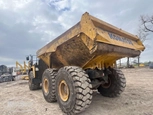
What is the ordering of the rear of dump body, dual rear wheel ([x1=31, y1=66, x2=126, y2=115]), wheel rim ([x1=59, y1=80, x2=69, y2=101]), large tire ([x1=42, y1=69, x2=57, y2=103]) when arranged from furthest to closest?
large tire ([x1=42, y1=69, x2=57, y2=103]) → wheel rim ([x1=59, y1=80, x2=69, y2=101]) → dual rear wheel ([x1=31, y1=66, x2=126, y2=115]) → the rear of dump body

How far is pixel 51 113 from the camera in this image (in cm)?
373

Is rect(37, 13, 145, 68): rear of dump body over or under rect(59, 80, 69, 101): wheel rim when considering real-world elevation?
over

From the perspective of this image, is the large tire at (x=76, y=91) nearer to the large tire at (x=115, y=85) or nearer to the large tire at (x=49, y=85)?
the large tire at (x=49, y=85)

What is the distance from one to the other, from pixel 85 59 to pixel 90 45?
2.50 feet

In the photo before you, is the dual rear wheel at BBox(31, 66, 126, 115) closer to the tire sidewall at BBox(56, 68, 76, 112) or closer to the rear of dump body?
the tire sidewall at BBox(56, 68, 76, 112)

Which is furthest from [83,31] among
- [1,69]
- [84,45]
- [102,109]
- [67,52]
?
[1,69]

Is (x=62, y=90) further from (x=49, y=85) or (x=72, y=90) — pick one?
(x=49, y=85)

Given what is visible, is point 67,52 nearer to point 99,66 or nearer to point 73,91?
point 99,66

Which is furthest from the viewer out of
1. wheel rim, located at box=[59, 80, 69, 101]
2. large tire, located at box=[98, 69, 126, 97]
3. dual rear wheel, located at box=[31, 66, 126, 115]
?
large tire, located at box=[98, 69, 126, 97]

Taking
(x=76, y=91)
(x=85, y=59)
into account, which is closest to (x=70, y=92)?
(x=76, y=91)

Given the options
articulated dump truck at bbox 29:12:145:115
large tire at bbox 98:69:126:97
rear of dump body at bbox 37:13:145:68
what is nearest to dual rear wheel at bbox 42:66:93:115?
articulated dump truck at bbox 29:12:145:115

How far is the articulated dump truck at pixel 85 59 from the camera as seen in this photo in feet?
10.3

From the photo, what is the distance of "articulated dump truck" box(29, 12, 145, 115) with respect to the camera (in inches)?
123

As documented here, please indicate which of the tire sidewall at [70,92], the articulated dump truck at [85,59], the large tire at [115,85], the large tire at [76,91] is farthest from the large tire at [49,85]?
the large tire at [115,85]
